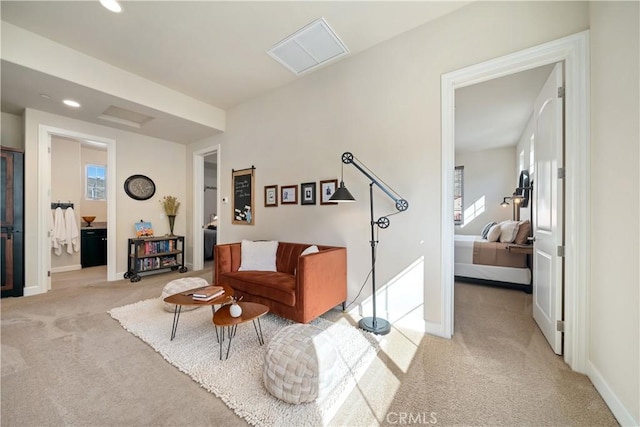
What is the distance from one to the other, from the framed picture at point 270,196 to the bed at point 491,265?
2.97 meters

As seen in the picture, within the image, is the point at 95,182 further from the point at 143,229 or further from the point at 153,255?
the point at 153,255

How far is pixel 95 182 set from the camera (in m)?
5.84

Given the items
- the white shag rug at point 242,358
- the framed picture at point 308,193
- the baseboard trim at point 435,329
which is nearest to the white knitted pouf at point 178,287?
the white shag rug at point 242,358

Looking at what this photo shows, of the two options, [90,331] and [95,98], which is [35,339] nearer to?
[90,331]

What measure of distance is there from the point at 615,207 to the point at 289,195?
2.99 m

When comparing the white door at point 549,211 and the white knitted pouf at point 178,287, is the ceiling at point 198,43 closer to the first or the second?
the white door at point 549,211

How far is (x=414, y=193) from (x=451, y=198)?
0.33 meters

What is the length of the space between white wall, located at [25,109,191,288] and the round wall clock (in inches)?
2.6

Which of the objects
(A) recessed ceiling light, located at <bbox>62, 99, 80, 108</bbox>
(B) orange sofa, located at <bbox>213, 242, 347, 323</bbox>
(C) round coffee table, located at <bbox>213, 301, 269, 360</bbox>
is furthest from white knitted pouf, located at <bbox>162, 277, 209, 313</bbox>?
(A) recessed ceiling light, located at <bbox>62, 99, 80, 108</bbox>

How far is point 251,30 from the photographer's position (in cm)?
254

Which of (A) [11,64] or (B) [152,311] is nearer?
(A) [11,64]

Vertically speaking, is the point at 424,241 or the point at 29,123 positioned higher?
the point at 29,123

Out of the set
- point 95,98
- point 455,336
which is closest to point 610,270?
point 455,336

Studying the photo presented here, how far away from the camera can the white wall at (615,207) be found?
1299 mm
